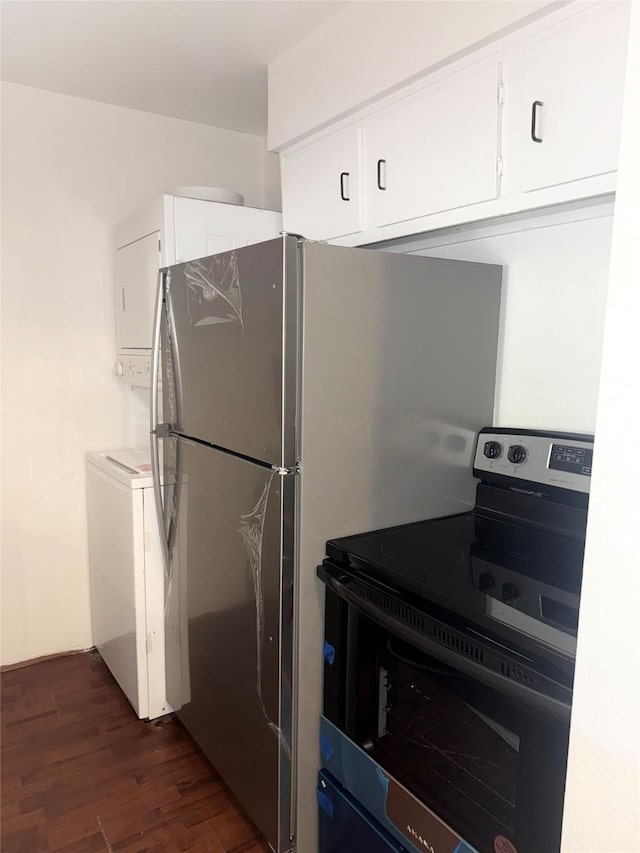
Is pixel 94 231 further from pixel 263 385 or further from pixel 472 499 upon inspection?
pixel 472 499

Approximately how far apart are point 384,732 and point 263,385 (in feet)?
2.84

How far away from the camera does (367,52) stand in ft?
5.58

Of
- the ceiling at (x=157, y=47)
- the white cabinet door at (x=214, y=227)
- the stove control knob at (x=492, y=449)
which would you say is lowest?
the stove control knob at (x=492, y=449)

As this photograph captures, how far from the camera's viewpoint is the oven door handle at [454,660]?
982 millimetres

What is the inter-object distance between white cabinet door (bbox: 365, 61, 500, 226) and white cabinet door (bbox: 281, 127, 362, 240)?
69mm

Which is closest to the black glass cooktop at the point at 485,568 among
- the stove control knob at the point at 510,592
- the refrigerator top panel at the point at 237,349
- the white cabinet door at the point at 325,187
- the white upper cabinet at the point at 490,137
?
the stove control knob at the point at 510,592

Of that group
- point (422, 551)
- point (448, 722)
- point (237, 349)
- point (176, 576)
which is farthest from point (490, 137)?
point (176, 576)

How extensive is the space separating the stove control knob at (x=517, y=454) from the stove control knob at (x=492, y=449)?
0.04m

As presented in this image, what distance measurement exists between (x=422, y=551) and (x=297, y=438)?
1.36ft

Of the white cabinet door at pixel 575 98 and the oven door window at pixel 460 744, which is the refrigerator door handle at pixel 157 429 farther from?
the white cabinet door at pixel 575 98

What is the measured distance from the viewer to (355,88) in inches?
68.6

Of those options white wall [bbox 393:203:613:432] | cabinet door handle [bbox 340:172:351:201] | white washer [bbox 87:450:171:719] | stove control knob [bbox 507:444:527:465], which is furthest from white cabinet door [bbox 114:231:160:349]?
stove control knob [bbox 507:444:527:465]

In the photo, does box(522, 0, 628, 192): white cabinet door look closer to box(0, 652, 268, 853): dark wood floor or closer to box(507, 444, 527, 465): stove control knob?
box(507, 444, 527, 465): stove control knob

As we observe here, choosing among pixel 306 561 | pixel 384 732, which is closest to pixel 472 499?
pixel 306 561
